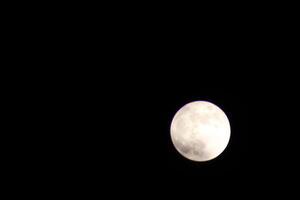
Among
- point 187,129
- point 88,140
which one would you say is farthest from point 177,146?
point 88,140

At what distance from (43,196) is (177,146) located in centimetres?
357

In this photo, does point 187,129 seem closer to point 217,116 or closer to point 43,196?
point 217,116

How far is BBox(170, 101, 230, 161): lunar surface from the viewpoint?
4.11 m

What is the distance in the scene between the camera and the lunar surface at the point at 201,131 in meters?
4.11

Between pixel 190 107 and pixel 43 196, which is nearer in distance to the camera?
pixel 190 107

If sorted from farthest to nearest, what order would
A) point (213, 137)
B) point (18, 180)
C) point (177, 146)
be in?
point (18, 180)
point (177, 146)
point (213, 137)

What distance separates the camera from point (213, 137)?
13.5 feet

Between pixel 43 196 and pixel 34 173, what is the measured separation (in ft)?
1.82

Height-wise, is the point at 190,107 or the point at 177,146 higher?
the point at 190,107

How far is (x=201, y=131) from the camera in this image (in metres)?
4.12

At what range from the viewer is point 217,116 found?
4.20 meters

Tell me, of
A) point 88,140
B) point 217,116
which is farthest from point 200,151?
point 88,140

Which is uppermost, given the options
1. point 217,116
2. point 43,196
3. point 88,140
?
point 88,140

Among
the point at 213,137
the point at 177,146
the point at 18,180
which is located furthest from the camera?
the point at 18,180
